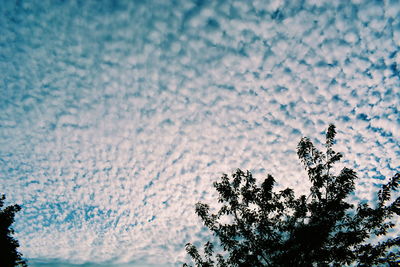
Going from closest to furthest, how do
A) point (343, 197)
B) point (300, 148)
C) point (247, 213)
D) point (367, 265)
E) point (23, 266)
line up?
1. point (367, 265)
2. point (343, 197)
3. point (300, 148)
4. point (247, 213)
5. point (23, 266)

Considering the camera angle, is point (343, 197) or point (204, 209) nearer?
point (343, 197)

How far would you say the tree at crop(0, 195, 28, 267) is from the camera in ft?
71.0

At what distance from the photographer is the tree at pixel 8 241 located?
21641 millimetres

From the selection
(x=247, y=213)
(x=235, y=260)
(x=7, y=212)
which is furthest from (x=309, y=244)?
(x=7, y=212)

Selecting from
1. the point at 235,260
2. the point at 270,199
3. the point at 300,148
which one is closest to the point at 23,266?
the point at 235,260

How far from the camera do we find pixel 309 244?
10.5 meters

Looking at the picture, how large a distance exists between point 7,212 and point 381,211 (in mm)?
34667

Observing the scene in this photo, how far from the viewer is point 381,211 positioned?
1032 centimetres

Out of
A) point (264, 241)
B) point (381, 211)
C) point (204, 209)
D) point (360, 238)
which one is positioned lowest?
point (360, 238)

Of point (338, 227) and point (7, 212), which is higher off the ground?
point (7, 212)

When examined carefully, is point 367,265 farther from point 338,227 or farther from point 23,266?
point 23,266

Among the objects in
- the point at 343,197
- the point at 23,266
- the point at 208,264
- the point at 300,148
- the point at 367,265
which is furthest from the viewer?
the point at 23,266

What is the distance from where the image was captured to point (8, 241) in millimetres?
22641

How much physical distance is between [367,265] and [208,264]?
30.7 feet
